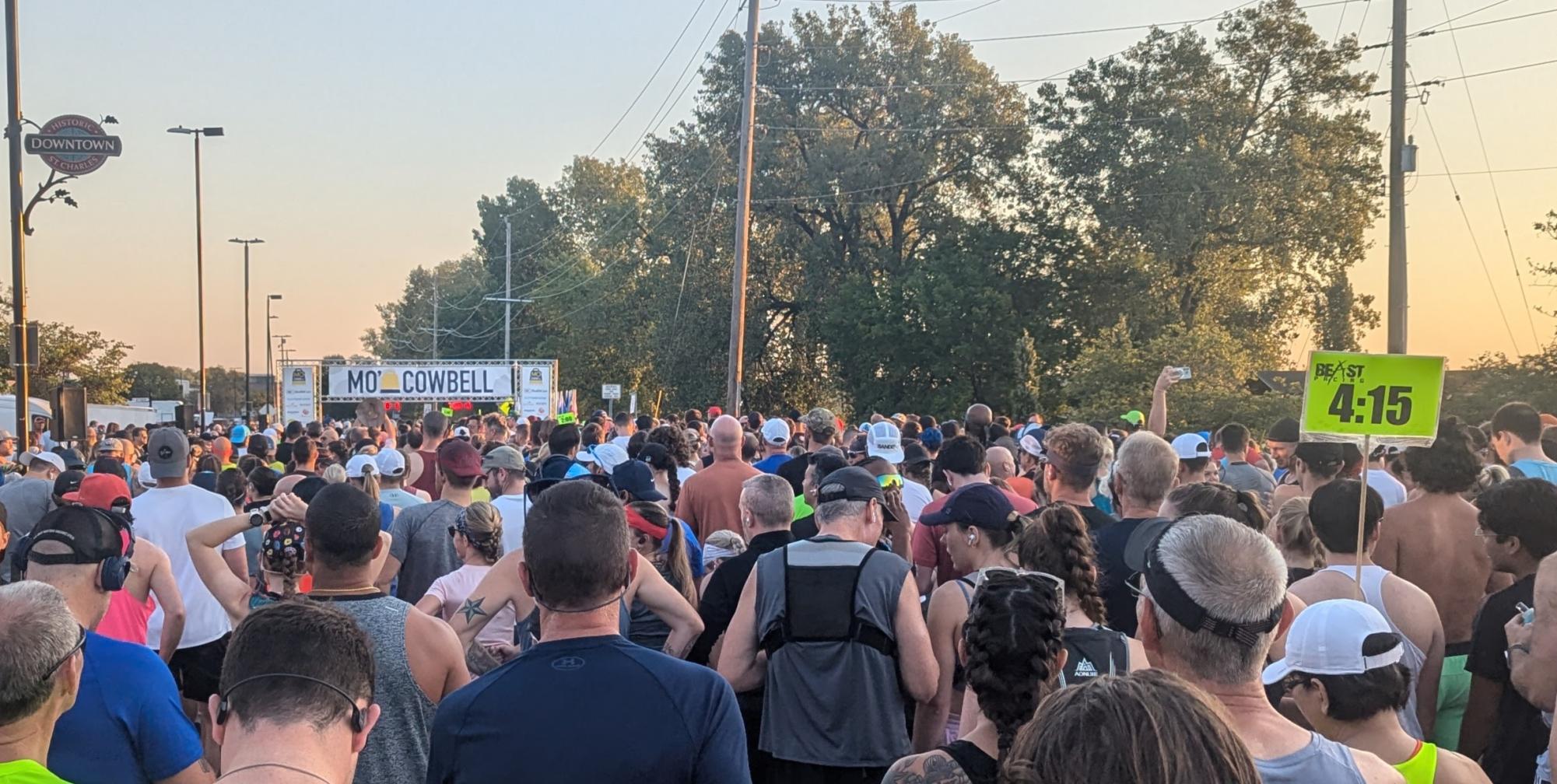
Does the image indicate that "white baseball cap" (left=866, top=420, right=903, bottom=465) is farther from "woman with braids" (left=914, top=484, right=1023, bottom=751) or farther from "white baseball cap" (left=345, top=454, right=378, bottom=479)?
"woman with braids" (left=914, top=484, right=1023, bottom=751)

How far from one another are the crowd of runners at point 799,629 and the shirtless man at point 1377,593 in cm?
1

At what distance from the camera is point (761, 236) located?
1598 inches

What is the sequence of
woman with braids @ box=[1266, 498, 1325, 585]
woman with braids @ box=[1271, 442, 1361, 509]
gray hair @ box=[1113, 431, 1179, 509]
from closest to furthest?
woman with braids @ box=[1266, 498, 1325, 585] → gray hair @ box=[1113, 431, 1179, 509] → woman with braids @ box=[1271, 442, 1361, 509]

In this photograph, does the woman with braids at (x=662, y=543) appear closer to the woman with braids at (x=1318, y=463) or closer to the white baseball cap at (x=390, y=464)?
the white baseball cap at (x=390, y=464)

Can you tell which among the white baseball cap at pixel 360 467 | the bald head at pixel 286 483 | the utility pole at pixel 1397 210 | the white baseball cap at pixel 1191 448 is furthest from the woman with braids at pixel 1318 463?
the utility pole at pixel 1397 210

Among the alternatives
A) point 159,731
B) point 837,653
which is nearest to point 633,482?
point 837,653

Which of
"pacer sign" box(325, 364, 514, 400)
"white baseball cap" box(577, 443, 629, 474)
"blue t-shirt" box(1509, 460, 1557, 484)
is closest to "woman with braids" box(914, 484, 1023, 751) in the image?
"white baseball cap" box(577, 443, 629, 474)

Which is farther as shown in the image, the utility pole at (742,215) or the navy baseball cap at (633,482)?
the utility pole at (742,215)

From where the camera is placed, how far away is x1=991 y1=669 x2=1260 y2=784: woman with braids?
1812 mm

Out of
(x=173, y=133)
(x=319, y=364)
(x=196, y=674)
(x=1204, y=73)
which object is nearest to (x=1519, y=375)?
(x=1204, y=73)

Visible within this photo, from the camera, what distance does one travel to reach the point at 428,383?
112 feet

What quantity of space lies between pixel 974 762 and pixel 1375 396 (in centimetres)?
427

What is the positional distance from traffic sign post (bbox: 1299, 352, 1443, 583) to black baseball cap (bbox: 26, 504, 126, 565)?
5.19 meters

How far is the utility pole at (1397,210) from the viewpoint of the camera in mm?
18484
